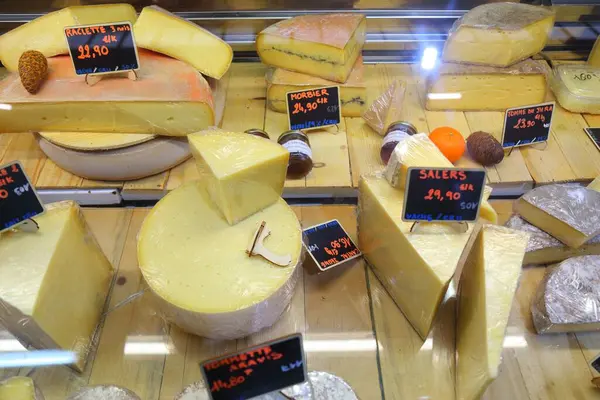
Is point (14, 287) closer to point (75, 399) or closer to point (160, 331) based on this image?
point (75, 399)

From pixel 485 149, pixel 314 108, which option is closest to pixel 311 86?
pixel 314 108

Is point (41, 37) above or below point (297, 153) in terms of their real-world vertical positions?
above

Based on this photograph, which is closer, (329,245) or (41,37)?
(329,245)

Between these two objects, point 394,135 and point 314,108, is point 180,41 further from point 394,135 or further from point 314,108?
point 394,135

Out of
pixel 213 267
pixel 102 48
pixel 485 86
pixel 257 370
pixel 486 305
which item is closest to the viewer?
pixel 257 370

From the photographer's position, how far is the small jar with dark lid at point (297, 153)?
186 cm

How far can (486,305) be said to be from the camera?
1.24m

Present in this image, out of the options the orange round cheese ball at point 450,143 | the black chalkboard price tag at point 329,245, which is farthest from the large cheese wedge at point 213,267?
the orange round cheese ball at point 450,143

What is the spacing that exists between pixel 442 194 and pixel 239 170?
0.54 meters

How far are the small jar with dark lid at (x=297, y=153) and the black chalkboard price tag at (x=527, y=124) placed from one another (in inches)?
29.7

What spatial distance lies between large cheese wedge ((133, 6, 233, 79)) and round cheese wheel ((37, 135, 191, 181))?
1.09 ft

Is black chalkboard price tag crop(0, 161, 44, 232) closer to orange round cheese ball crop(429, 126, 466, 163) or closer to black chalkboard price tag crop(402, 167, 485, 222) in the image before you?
black chalkboard price tag crop(402, 167, 485, 222)

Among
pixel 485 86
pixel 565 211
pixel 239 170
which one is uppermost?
pixel 239 170

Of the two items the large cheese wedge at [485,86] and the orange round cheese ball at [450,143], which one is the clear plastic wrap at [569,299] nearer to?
the orange round cheese ball at [450,143]
